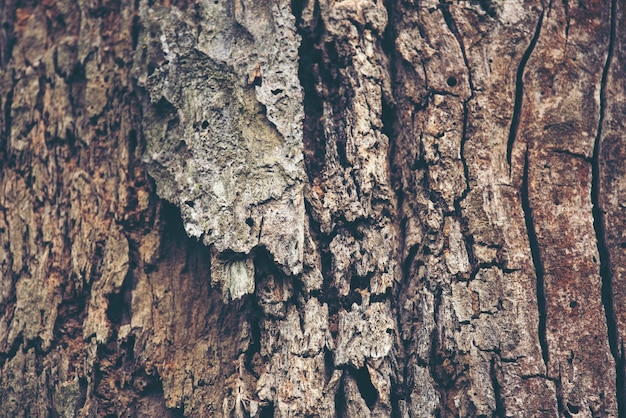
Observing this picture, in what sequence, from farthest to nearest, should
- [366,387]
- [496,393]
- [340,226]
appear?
[340,226], [366,387], [496,393]

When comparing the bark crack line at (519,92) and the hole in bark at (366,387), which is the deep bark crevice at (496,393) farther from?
the bark crack line at (519,92)

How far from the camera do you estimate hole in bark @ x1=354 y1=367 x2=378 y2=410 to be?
20.5 feet

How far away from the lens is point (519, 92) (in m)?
6.60

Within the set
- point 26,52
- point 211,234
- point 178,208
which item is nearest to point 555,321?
point 211,234

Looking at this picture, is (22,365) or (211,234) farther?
(22,365)

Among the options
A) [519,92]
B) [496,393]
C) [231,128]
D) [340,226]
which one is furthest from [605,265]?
[231,128]

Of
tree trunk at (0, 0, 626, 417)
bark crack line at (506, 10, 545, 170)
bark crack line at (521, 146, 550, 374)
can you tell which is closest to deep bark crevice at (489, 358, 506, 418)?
tree trunk at (0, 0, 626, 417)

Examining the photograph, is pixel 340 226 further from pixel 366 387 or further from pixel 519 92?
pixel 519 92

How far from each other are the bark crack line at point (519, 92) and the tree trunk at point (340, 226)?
2cm

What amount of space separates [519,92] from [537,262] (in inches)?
69.9

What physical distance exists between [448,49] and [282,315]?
329cm

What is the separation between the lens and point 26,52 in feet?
25.3

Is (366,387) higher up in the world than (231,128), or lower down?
lower down

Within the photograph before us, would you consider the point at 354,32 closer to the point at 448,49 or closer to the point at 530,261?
the point at 448,49
